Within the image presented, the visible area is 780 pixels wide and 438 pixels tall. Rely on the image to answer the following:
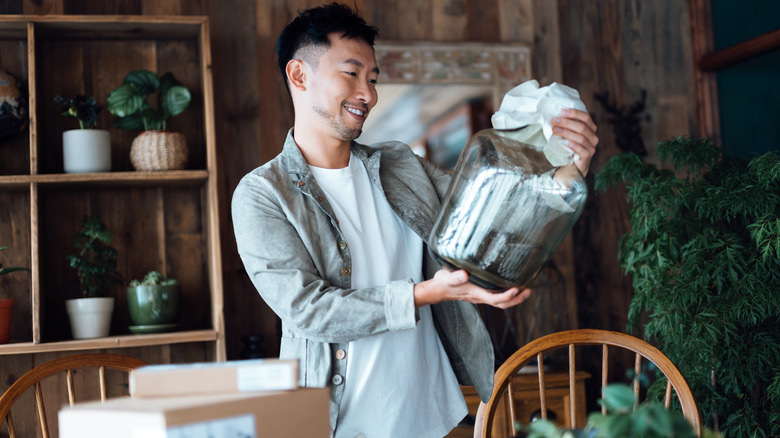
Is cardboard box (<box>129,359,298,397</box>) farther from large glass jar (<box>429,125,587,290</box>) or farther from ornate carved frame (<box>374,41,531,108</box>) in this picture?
ornate carved frame (<box>374,41,531,108</box>)

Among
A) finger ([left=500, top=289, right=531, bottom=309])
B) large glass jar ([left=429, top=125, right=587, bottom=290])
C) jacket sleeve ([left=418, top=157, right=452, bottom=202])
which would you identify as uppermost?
jacket sleeve ([left=418, top=157, right=452, bottom=202])

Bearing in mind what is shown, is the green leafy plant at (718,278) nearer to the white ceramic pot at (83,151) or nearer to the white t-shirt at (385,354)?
the white t-shirt at (385,354)

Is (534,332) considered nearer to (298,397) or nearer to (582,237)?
(582,237)

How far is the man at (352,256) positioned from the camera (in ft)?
4.12

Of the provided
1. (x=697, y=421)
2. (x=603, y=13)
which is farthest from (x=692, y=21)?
(x=697, y=421)

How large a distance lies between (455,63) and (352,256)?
63.3 inches

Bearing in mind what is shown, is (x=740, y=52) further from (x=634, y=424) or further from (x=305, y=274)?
(x=634, y=424)

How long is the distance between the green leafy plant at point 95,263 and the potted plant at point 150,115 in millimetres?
238

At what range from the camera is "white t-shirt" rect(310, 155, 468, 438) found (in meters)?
1.36

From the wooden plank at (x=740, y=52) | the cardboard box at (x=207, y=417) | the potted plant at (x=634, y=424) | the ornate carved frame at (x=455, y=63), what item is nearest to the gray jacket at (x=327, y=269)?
the cardboard box at (x=207, y=417)

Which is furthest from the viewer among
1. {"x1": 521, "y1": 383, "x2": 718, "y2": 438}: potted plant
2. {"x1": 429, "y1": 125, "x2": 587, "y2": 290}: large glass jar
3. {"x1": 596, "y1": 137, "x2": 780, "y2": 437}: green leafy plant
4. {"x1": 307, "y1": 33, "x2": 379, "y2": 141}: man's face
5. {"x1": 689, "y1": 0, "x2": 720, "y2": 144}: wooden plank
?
{"x1": 689, "y1": 0, "x2": 720, "y2": 144}: wooden plank

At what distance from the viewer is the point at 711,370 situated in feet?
6.98

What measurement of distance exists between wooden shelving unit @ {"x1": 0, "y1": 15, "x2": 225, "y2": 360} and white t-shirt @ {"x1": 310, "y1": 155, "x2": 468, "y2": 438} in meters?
0.98

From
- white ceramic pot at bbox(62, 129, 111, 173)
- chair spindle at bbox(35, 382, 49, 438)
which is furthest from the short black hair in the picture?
white ceramic pot at bbox(62, 129, 111, 173)
